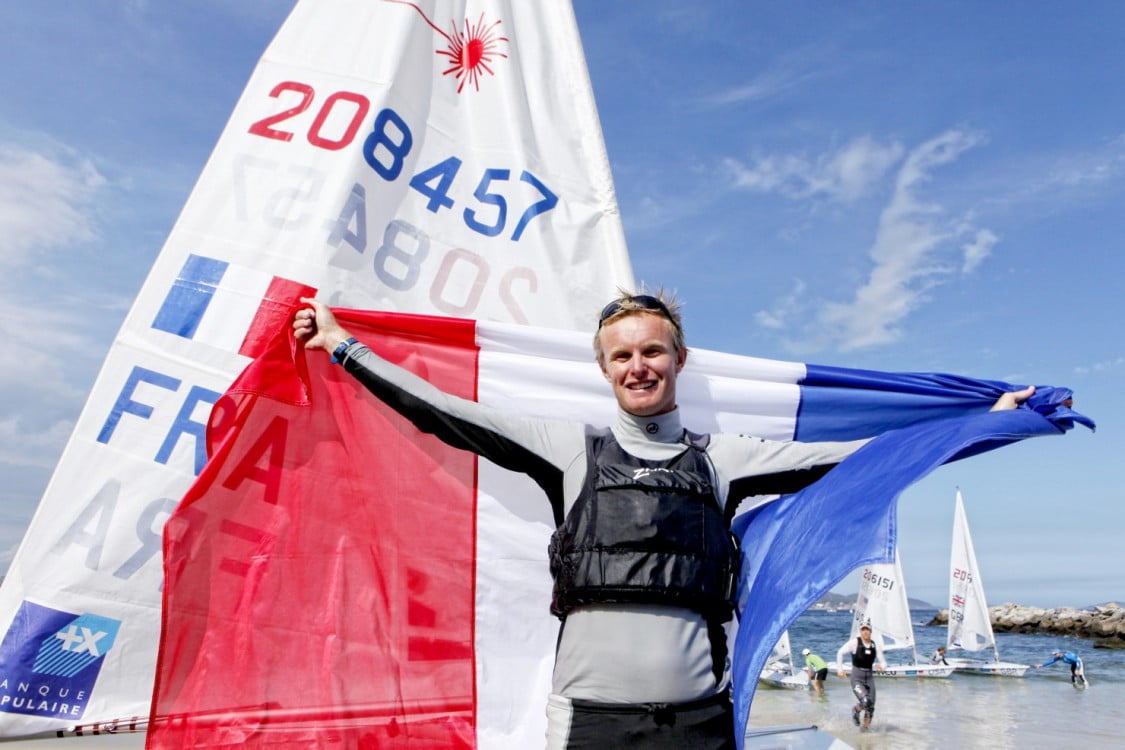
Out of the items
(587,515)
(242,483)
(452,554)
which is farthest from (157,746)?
(587,515)

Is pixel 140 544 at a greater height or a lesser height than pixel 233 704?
greater

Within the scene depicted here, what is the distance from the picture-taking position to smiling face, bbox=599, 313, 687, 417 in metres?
2.23

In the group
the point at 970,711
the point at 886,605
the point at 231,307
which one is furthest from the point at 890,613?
the point at 231,307

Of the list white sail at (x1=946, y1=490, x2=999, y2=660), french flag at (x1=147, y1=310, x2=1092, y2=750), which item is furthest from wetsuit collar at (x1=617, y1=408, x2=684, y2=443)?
white sail at (x1=946, y1=490, x2=999, y2=660)

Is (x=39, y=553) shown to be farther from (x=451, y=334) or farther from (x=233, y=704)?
(x=451, y=334)

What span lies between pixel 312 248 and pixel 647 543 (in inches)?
99.2

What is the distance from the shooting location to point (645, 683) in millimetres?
1904

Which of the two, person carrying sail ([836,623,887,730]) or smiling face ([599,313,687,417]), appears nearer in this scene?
smiling face ([599,313,687,417])

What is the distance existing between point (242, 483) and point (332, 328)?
715 mm

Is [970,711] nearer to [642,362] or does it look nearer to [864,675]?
[864,675]

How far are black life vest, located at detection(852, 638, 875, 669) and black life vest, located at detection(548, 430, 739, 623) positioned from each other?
1496cm

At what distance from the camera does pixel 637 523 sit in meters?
2.01

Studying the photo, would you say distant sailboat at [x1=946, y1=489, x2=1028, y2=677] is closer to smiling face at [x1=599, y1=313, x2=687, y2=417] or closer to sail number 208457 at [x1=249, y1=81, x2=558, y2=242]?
sail number 208457 at [x1=249, y1=81, x2=558, y2=242]

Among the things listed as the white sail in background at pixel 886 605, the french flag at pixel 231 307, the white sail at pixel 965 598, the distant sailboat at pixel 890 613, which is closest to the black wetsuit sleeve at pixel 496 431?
the french flag at pixel 231 307
